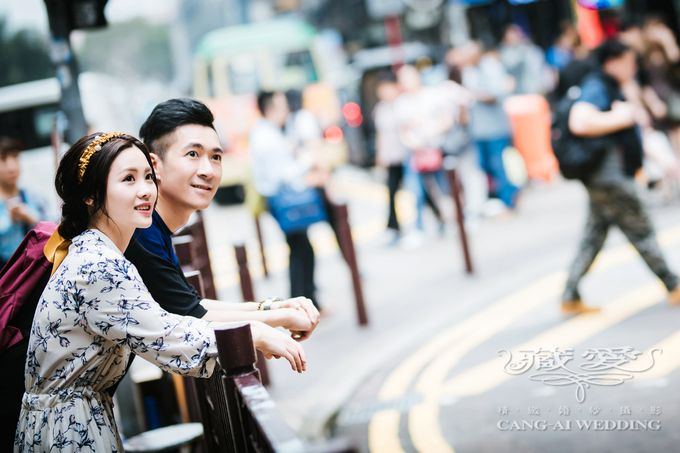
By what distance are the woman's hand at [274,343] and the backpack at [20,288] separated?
2.29 ft

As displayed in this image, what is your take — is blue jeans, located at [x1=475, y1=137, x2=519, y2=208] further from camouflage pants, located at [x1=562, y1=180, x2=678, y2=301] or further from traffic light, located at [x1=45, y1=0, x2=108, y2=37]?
traffic light, located at [x1=45, y1=0, x2=108, y2=37]

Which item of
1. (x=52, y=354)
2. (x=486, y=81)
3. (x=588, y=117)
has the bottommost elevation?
(x=52, y=354)

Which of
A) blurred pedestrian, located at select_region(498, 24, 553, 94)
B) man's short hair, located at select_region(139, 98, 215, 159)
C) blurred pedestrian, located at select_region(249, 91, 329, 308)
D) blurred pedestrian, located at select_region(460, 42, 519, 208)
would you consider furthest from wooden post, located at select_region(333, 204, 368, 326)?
blurred pedestrian, located at select_region(498, 24, 553, 94)

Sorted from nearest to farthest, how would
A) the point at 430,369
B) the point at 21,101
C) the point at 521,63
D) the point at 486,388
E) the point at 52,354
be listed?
the point at 52,354 < the point at 486,388 < the point at 430,369 < the point at 521,63 < the point at 21,101

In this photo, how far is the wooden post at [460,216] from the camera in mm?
8523

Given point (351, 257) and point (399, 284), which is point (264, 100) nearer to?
point (351, 257)

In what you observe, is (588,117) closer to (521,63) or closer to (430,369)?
(430,369)

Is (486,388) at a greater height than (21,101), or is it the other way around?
(21,101)

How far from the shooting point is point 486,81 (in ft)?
37.6

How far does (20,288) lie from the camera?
2779 millimetres

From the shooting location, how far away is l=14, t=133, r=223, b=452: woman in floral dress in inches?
98.3

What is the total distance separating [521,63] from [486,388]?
29.2 ft

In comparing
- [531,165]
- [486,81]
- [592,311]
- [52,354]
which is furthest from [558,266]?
[52,354]

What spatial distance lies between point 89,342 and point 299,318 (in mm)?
625
